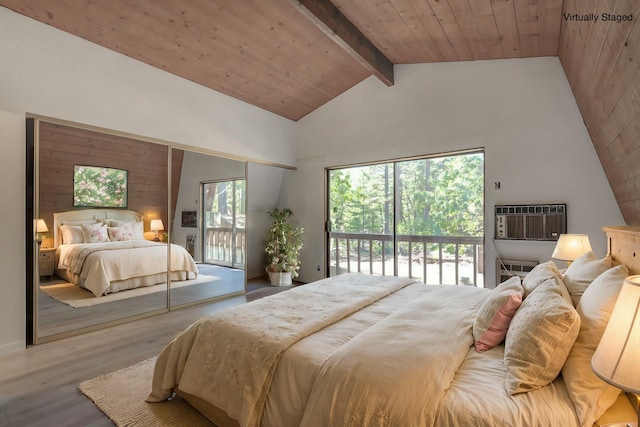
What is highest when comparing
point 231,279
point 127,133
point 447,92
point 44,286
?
point 447,92

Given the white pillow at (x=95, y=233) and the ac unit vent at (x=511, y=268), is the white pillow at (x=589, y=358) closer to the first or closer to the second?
the ac unit vent at (x=511, y=268)

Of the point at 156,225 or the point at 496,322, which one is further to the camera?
the point at 156,225

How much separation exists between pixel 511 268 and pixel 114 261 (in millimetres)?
4218

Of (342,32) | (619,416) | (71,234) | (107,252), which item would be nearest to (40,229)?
(71,234)

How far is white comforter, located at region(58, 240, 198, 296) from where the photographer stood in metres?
3.09

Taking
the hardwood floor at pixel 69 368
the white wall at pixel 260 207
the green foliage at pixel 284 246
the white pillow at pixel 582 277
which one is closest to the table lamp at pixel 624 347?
the white pillow at pixel 582 277

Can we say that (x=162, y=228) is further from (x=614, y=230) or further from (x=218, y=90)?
(x=614, y=230)

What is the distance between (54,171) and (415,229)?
3.99 m

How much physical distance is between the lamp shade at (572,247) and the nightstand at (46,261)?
4.34 metres

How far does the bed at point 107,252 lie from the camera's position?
3035 millimetres

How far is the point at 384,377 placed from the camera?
4.20ft

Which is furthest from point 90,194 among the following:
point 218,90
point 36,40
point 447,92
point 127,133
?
point 447,92

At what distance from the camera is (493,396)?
118cm

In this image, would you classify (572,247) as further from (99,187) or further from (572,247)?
(99,187)
